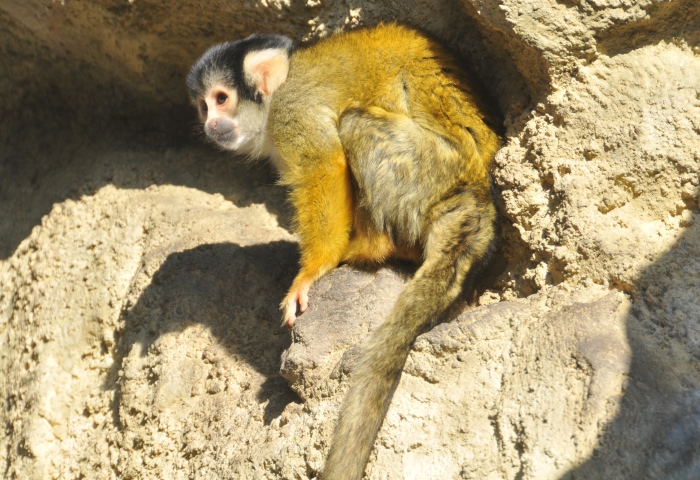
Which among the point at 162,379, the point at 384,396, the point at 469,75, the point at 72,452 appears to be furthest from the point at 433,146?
the point at 72,452

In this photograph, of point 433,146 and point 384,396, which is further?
point 433,146

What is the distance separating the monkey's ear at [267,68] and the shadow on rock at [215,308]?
93 cm

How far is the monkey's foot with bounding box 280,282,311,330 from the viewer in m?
3.34

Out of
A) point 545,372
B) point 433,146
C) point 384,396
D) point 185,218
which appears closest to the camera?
point 545,372

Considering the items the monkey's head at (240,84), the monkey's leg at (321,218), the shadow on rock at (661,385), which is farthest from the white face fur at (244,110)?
the shadow on rock at (661,385)

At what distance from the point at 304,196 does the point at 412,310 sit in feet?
2.77

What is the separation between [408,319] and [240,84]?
5.07 feet

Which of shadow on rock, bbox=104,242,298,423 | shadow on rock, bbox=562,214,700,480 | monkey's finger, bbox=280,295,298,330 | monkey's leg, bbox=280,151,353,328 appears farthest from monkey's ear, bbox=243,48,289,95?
shadow on rock, bbox=562,214,700,480

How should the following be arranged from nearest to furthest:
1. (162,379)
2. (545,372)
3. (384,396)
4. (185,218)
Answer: (545,372), (384,396), (162,379), (185,218)

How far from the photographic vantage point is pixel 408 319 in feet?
9.50

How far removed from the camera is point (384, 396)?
2654mm

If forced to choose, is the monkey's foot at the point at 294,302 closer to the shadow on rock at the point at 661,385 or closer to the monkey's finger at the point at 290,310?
the monkey's finger at the point at 290,310

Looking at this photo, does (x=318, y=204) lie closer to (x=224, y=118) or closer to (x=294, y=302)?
(x=294, y=302)

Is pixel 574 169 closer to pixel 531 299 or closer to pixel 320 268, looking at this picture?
pixel 531 299
